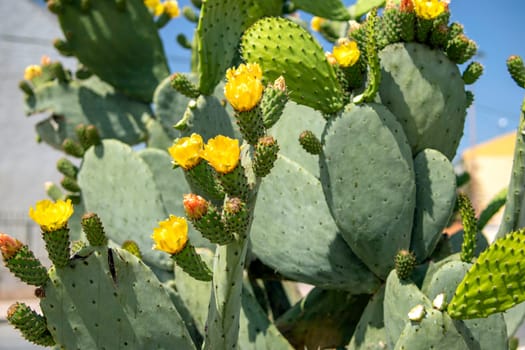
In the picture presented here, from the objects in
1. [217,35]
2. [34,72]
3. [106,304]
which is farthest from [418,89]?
[34,72]

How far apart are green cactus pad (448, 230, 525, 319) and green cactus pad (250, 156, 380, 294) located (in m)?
0.48

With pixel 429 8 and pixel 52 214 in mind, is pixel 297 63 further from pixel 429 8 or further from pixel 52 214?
pixel 52 214

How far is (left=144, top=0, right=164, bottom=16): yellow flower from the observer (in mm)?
3243

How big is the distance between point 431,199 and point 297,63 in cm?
56

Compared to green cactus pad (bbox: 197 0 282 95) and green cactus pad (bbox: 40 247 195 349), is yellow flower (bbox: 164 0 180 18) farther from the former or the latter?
green cactus pad (bbox: 40 247 195 349)

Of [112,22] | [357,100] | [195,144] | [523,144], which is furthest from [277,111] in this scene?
[112,22]

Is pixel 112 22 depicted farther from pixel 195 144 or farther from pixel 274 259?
pixel 195 144

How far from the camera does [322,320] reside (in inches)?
88.7

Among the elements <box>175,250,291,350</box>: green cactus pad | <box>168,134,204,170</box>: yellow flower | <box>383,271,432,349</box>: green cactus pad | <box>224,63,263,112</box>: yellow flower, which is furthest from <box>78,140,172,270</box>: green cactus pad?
<box>224,63,263,112</box>: yellow flower

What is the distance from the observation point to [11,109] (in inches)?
528

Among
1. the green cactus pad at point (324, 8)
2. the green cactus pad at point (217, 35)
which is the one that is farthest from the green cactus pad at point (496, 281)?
the green cactus pad at point (324, 8)

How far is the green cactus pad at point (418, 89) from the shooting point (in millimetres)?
1961

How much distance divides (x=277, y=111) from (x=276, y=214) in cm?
62

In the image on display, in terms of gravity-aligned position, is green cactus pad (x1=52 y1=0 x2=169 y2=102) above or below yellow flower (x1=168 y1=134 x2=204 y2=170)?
below
